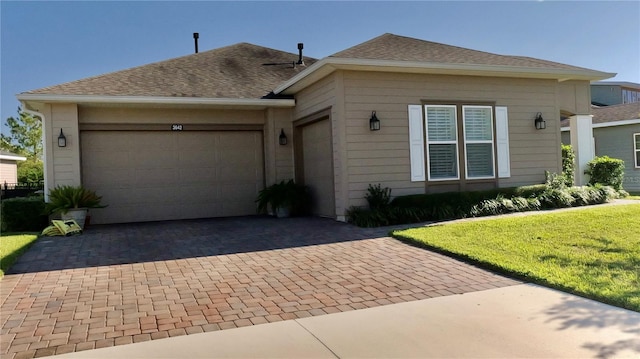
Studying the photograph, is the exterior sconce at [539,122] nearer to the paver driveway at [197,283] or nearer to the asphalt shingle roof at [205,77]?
the paver driveway at [197,283]

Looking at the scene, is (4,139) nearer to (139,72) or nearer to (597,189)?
(139,72)

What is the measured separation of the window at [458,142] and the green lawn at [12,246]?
8181mm

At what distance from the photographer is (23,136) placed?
36219 mm

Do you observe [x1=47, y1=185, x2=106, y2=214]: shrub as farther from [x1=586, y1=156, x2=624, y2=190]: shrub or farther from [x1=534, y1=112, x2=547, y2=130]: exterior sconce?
[x1=586, y1=156, x2=624, y2=190]: shrub

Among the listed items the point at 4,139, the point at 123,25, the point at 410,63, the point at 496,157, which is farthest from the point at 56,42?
the point at 4,139

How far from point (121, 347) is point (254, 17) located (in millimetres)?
11474

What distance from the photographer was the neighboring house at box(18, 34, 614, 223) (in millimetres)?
10539

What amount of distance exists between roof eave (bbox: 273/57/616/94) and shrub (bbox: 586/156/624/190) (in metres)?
3.28

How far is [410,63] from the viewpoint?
10.3 m

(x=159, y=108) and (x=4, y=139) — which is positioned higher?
(x=4, y=139)

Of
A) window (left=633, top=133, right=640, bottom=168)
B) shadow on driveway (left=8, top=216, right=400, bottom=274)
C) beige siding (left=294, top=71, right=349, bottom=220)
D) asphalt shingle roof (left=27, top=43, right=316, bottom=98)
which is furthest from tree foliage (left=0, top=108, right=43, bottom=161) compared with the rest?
window (left=633, top=133, right=640, bottom=168)

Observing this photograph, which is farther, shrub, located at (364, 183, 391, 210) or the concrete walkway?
shrub, located at (364, 183, 391, 210)

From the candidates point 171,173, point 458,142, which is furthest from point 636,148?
point 171,173

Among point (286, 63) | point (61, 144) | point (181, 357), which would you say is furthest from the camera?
point (286, 63)
